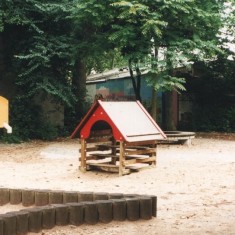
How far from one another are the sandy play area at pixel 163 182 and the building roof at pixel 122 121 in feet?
2.86

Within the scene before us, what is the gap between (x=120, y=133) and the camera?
1093cm

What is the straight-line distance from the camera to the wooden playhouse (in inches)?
436

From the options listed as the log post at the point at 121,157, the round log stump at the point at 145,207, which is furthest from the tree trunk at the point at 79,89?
the round log stump at the point at 145,207

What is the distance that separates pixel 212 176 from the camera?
422 inches

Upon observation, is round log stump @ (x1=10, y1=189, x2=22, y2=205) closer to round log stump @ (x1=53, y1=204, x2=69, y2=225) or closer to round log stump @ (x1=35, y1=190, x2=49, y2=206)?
round log stump @ (x1=35, y1=190, x2=49, y2=206)

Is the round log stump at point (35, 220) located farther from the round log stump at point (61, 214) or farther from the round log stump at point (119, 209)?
the round log stump at point (119, 209)

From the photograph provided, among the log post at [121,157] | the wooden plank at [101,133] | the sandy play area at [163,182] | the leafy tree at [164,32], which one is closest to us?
the sandy play area at [163,182]

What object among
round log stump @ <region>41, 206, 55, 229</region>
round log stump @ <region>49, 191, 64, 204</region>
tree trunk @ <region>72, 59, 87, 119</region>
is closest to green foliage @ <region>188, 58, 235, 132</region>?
tree trunk @ <region>72, 59, 87, 119</region>

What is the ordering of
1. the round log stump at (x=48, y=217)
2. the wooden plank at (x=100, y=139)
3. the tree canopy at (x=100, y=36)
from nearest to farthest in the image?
the round log stump at (x=48, y=217) < the wooden plank at (x=100, y=139) < the tree canopy at (x=100, y=36)

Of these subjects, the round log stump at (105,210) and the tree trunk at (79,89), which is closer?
the round log stump at (105,210)

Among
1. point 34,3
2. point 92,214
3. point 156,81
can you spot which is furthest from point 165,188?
point 34,3

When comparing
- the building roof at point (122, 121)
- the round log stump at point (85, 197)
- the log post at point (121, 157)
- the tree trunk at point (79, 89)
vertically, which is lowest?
the round log stump at point (85, 197)

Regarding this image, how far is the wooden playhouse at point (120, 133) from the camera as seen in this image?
1109 cm

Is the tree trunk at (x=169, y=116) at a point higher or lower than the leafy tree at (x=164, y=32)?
lower
